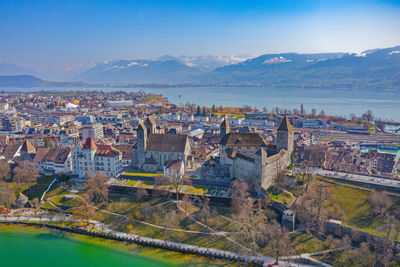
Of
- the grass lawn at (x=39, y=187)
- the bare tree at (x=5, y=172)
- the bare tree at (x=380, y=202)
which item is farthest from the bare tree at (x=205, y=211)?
the bare tree at (x=5, y=172)

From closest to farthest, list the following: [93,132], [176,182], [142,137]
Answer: [176,182] → [142,137] → [93,132]

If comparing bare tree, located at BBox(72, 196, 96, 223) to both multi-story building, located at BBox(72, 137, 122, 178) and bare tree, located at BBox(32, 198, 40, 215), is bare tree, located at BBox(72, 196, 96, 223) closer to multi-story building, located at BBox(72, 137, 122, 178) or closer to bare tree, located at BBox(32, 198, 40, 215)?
bare tree, located at BBox(32, 198, 40, 215)

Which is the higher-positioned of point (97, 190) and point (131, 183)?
point (131, 183)

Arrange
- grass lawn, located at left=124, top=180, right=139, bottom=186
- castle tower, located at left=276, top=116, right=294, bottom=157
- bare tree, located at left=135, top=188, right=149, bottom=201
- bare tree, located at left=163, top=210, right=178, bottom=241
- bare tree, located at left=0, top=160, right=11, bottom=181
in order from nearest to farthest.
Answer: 1. bare tree, located at left=163, top=210, right=178, bottom=241
2. bare tree, located at left=135, top=188, right=149, bottom=201
3. grass lawn, located at left=124, top=180, right=139, bottom=186
4. castle tower, located at left=276, top=116, right=294, bottom=157
5. bare tree, located at left=0, top=160, right=11, bottom=181

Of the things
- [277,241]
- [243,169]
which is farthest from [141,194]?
[277,241]

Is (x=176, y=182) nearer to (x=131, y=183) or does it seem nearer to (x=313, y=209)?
(x=131, y=183)

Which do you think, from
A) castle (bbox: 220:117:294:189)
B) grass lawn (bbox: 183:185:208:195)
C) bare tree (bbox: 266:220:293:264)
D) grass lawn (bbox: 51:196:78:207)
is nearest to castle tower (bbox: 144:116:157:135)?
castle (bbox: 220:117:294:189)
